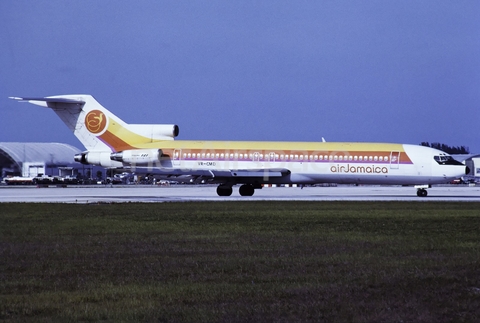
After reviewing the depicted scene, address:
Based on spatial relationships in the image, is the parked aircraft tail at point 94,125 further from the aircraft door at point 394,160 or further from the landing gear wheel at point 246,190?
the aircraft door at point 394,160

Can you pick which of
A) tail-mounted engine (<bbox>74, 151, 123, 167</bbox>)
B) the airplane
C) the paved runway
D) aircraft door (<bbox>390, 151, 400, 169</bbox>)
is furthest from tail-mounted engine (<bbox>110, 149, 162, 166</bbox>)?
aircraft door (<bbox>390, 151, 400, 169</bbox>)

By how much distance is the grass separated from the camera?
10242 millimetres

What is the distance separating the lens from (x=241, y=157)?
164ft

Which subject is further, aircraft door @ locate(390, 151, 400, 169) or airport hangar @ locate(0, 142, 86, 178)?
airport hangar @ locate(0, 142, 86, 178)

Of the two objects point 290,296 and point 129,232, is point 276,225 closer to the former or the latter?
point 129,232

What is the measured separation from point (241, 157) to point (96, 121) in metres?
9.52

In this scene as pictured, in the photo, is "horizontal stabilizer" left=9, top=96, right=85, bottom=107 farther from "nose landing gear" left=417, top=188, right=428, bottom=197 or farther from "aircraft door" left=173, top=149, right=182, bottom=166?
"nose landing gear" left=417, top=188, right=428, bottom=197

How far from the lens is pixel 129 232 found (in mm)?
21438

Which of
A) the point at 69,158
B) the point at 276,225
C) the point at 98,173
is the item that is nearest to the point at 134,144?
the point at 276,225

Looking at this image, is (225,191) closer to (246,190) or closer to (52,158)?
(246,190)

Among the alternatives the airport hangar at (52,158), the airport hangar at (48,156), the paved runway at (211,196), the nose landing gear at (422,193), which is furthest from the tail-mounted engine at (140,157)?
the airport hangar at (48,156)

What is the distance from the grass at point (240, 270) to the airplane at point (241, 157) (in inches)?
878

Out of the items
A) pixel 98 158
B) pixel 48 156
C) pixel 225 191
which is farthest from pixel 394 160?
pixel 48 156

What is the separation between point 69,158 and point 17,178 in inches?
727
